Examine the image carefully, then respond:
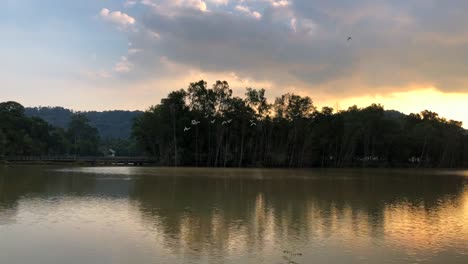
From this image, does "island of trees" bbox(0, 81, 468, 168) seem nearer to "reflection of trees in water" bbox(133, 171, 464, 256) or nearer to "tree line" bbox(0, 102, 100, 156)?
"tree line" bbox(0, 102, 100, 156)

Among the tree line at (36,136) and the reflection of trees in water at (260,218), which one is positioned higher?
the tree line at (36,136)

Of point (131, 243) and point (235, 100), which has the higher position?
point (235, 100)

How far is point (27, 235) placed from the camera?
14.6 metres

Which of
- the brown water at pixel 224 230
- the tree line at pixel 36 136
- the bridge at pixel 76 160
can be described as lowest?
the brown water at pixel 224 230

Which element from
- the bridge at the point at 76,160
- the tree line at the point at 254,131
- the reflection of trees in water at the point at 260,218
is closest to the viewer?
the reflection of trees in water at the point at 260,218

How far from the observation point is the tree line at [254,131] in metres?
94.8

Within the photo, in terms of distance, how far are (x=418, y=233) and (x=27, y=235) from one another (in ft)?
44.5

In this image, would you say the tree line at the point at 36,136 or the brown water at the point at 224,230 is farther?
the tree line at the point at 36,136

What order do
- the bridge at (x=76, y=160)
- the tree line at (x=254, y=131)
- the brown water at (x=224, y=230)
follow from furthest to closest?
the tree line at (x=254, y=131) < the bridge at (x=76, y=160) < the brown water at (x=224, y=230)

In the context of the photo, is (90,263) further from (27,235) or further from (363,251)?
(363,251)

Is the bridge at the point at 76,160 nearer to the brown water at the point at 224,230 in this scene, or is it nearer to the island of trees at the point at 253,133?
the island of trees at the point at 253,133

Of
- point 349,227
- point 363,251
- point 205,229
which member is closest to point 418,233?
point 349,227

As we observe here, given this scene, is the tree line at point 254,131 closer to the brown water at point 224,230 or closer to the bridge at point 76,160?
the bridge at point 76,160

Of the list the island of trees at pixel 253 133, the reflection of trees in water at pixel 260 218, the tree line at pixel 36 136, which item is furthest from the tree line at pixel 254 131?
the reflection of trees in water at pixel 260 218
